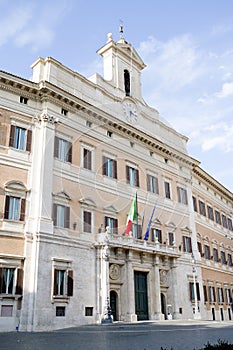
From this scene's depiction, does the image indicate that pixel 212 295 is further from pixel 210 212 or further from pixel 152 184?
pixel 152 184

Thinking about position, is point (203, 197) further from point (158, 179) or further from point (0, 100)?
point (0, 100)

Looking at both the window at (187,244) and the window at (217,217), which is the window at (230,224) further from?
the window at (187,244)

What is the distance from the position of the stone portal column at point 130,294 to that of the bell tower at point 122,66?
12.7 m

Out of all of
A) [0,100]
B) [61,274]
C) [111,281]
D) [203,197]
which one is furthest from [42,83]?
[203,197]

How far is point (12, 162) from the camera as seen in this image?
63.5ft

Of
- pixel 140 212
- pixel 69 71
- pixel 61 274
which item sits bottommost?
pixel 61 274

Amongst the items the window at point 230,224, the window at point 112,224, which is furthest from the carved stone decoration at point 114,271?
the window at point 230,224

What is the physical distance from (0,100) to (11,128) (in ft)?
5.41

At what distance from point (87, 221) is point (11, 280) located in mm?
5801

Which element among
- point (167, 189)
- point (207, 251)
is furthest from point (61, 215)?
point (207, 251)

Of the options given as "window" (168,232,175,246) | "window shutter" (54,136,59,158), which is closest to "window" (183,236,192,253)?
"window" (168,232,175,246)

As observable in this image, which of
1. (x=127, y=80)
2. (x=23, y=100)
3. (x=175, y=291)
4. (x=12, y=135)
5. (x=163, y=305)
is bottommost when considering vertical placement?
(x=163, y=305)

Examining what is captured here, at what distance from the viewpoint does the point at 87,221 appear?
853 inches

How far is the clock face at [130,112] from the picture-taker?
88.7ft
